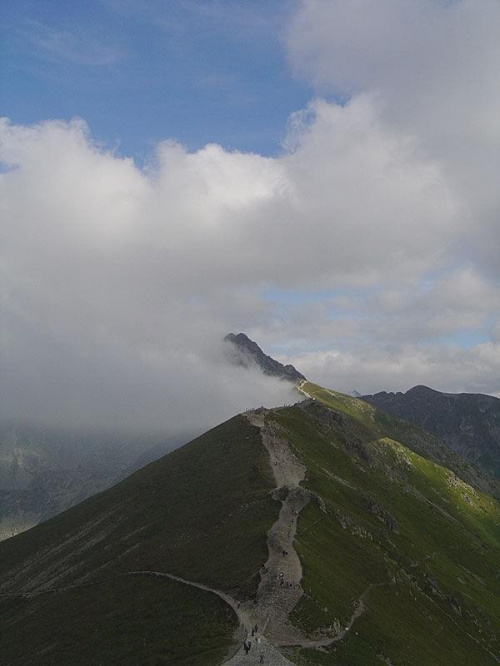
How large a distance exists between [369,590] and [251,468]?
5039cm

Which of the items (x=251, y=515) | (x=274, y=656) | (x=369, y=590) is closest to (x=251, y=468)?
(x=251, y=515)

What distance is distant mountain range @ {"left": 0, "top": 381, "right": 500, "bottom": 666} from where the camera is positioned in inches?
2522

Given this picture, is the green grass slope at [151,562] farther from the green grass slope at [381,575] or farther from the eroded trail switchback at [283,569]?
the green grass slope at [381,575]

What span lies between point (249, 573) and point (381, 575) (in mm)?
35332

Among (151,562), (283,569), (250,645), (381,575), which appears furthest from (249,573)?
(381,575)

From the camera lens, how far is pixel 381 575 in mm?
97188

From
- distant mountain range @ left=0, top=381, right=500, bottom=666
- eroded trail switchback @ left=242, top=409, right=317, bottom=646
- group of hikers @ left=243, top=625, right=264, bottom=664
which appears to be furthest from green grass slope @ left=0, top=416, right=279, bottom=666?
group of hikers @ left=243, top=625, right=264, bottom=664

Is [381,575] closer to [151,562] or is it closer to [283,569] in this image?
[283,569]

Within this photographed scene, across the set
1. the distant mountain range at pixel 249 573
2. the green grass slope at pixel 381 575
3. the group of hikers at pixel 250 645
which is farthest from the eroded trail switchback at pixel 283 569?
the green grass slope at pixel 381 575

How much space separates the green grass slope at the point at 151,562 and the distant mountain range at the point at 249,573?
387 mm

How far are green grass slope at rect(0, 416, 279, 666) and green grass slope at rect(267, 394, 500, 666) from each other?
11017mm

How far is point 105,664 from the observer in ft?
210

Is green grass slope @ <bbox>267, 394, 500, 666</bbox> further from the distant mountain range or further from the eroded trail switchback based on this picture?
the eroded trail switchback

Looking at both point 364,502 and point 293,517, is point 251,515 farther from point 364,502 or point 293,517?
point 364,502
